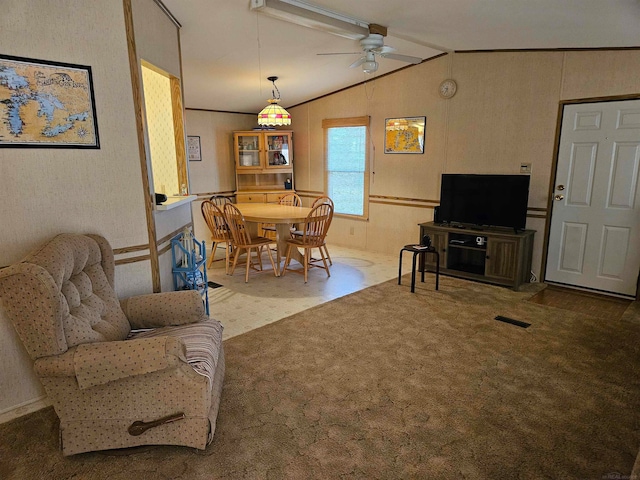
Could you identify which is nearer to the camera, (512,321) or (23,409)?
(23,409)

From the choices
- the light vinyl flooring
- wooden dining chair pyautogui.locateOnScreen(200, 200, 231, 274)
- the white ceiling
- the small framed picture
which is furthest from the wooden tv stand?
the small framed picture

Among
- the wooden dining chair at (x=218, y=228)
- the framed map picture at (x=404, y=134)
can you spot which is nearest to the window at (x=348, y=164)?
the framed map picture at (x=404, y=134)

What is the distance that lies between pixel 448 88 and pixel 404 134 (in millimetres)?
813

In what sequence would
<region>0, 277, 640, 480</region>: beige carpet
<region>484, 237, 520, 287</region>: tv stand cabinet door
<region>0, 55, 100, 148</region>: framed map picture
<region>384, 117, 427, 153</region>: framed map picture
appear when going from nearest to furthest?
1. <region>0, 277, 640, 480</region>: beige carpet
2. <region>0, 55, 100, 148</region>: framed map picture
3. <region>484, 237, 520, 287</region>: tv stand cabinet door
4. <region>384, 117, 427, 153</region>: framed map picture

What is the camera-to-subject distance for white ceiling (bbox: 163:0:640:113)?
300 centimetres

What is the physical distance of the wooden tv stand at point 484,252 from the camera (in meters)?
4.18

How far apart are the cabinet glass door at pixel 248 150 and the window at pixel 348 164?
1.20 metres

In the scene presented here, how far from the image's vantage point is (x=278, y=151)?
678 centimetres

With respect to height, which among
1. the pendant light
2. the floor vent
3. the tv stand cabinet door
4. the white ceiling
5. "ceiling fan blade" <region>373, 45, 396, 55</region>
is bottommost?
the floor vent

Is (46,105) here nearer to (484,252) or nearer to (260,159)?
(484,252)

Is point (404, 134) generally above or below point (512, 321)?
above

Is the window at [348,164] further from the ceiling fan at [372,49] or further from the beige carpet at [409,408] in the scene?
the beige carpet at [409,408]

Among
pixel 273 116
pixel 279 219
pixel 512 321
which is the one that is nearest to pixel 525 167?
pixel 512 321

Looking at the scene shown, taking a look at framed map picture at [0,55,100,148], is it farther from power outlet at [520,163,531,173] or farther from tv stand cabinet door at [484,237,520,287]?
power outlet at [520,163,531,173]
